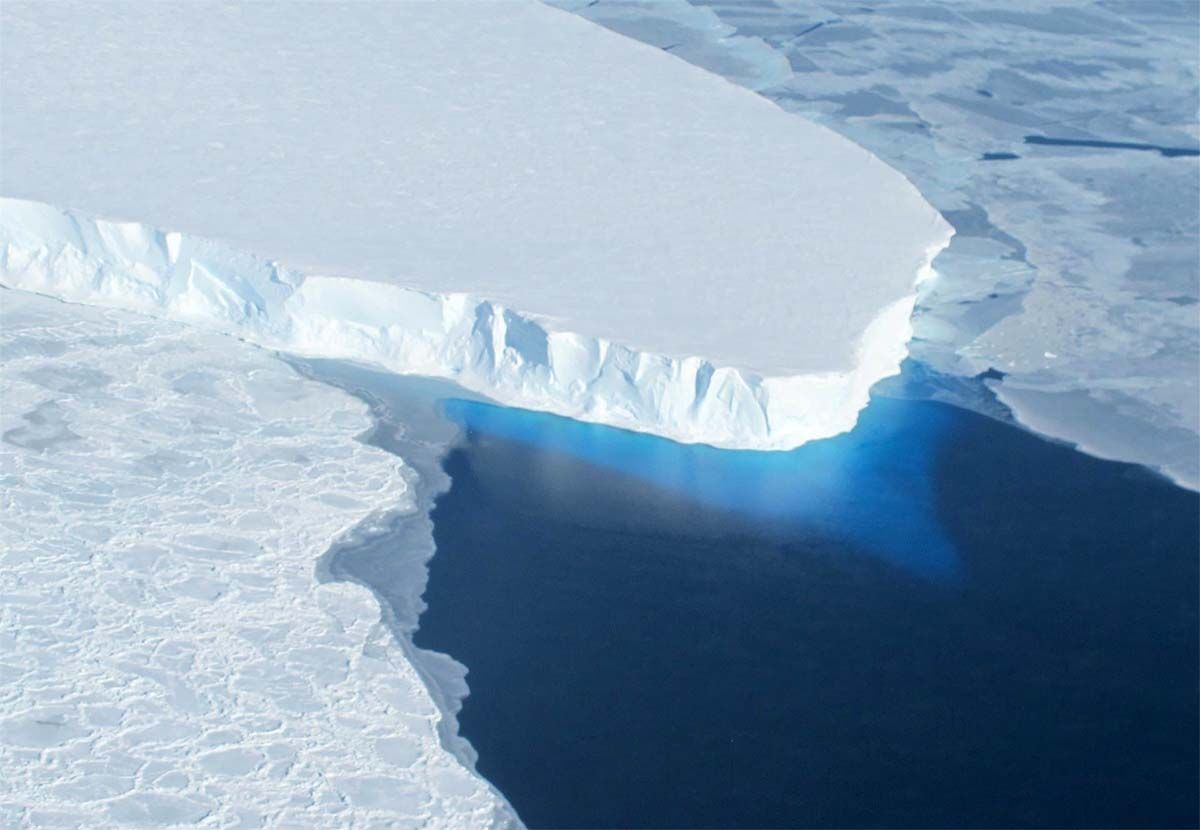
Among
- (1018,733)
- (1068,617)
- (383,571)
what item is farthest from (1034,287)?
(383,571)

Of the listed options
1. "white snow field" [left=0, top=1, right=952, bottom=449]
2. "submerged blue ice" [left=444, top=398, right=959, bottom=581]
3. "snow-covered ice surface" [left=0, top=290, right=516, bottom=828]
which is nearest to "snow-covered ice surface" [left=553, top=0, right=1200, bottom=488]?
"white snow field" [left=0, top=1, right=952, bottom=449]

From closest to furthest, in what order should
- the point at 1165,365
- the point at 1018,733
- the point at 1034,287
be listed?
the point at 1018,733 < the point at 1165,365 < the point at 1034,287

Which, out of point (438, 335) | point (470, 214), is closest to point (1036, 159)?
point (470, 214)

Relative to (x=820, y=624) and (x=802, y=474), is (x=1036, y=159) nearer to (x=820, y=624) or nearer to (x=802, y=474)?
(x=802, y=474)

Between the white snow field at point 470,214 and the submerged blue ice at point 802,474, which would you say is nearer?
the submerged blue ice at point 802,474

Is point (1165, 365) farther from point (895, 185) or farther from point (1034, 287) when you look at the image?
point (895, 185)

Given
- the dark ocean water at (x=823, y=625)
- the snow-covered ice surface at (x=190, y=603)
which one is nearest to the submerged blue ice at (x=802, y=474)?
the dark ocean water at (x=823, y=625)

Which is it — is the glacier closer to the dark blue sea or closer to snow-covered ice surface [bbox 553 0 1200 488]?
the dark blue sea

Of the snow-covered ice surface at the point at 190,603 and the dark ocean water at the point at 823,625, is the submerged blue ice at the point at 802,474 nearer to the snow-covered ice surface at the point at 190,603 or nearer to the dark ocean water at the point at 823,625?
the dark ocean water at the point at 823,625
